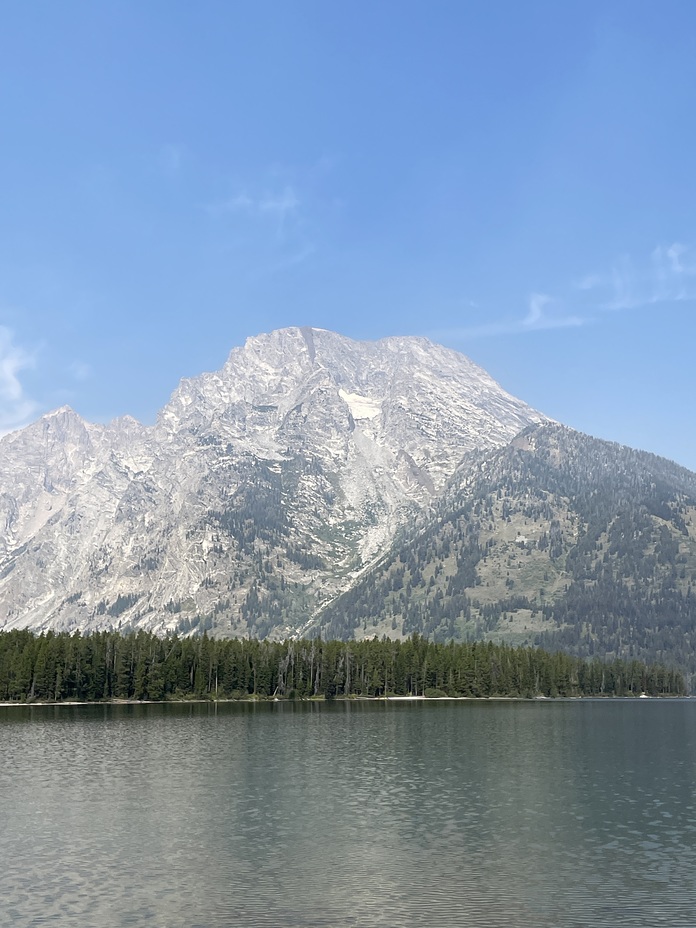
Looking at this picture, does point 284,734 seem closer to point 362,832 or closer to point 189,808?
point 189,808

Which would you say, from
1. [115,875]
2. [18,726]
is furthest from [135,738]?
[115,875]

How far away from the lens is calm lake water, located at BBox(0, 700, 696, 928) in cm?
4300

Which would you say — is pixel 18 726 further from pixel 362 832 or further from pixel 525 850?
pixel 525 850

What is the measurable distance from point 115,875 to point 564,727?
126272mm

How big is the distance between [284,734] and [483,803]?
240 ft

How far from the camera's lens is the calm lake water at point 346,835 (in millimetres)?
43000

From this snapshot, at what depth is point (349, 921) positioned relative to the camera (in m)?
40.8

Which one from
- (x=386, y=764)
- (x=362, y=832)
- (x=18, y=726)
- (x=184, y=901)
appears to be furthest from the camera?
(x=18, y=726)

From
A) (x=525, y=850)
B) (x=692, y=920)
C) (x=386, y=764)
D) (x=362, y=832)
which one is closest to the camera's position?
(x=692, y=920)

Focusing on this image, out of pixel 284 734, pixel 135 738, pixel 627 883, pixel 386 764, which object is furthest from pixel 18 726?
pixel 627 883

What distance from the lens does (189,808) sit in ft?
233

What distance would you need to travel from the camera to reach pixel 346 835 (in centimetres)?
6041

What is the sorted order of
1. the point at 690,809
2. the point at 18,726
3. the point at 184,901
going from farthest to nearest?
the point at 18,726
the point at 690,809
the point at 184,901

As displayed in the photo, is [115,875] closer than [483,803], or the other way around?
[115,875]
